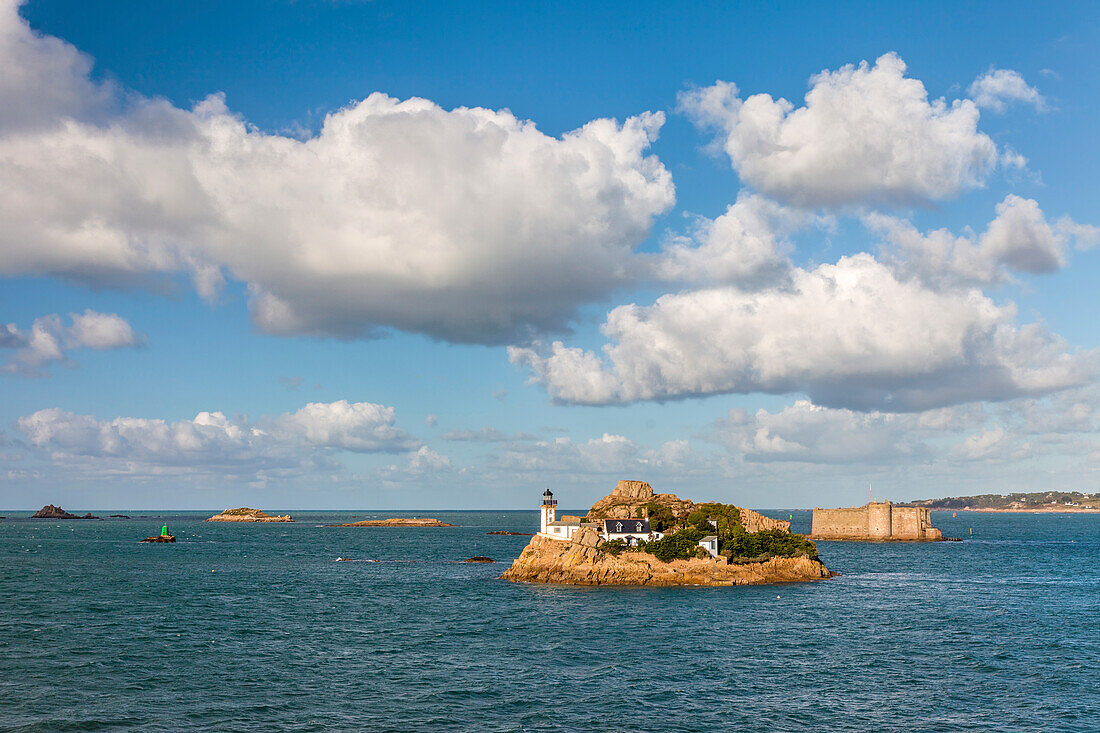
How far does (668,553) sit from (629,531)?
7.21m

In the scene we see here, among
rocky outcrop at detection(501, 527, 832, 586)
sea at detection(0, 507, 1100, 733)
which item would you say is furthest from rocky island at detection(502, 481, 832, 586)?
sea at detection(0, 507, 1100, 733)

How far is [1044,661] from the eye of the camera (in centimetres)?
6375

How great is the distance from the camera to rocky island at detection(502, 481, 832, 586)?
107 m

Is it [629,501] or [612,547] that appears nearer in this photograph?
[612,547]

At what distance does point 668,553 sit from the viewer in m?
108

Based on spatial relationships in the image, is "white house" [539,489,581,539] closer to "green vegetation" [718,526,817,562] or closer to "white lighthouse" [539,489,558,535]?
"white lighthouse" [539,489,558,535]

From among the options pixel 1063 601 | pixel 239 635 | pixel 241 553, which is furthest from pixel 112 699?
pixel 241 553

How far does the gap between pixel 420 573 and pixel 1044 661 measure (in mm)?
85533

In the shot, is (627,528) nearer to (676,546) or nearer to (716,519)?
(676,546)

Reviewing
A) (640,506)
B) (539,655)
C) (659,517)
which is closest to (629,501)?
(640,506)

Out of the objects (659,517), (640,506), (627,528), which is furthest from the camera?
(640,506)

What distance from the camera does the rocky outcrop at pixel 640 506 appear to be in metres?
127

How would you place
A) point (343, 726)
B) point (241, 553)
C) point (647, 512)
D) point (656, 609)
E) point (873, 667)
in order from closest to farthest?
point (343, 726) < point (873, 667) < point (656, 609) < point (647, 512) < point (241, 553)

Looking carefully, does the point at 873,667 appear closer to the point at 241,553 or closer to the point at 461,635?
the point at 461,635
